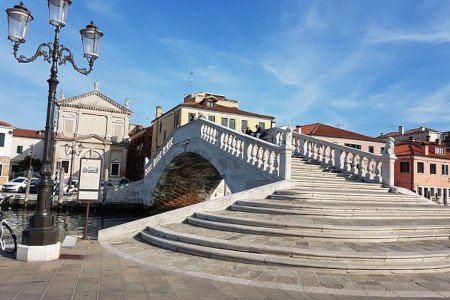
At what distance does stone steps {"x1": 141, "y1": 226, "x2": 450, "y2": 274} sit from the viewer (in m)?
5.66

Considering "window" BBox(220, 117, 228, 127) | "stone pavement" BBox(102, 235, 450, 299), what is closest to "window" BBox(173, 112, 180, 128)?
"window" BBox(220, 117, 228, 127)

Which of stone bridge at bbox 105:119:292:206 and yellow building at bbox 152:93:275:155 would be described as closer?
stone bridge at bbox 105:119:292:206

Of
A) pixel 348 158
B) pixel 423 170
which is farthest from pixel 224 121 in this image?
pixel 348 158

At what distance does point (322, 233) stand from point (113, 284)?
3.80 m

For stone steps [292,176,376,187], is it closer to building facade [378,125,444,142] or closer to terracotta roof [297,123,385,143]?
terracotta roof [297,123,385,143]

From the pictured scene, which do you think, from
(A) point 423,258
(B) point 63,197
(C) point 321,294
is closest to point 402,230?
(A) point 423,258

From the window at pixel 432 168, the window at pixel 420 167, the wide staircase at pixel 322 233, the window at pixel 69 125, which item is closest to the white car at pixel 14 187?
the window at pixel 69 125

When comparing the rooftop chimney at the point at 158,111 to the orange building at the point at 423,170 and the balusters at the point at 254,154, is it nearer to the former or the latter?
the orange building at the point at 423,170

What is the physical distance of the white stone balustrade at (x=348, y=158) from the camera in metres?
12.2

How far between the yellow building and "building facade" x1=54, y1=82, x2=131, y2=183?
6.40m

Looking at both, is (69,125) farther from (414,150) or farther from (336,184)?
(336,184)

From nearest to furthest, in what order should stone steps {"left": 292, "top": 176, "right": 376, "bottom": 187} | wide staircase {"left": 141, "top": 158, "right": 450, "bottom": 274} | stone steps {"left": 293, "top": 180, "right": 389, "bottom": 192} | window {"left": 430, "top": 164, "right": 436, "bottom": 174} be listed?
wide staircase {"left": 141, "top": 158, "right": 450, "bottom": 274} < stone steps {"left": 293, "top": 180, "right": 389, "bottom": 192} < stone steps {"left": 292, "top": 176, "right": 376, "bottom": 187} < window {"left": 430, "top": 164, "right": 436, "bottom": 174}

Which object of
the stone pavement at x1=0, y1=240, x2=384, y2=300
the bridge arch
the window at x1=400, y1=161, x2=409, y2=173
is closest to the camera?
the stone pavement at x1=0, y1=240, x2=384, y2=300

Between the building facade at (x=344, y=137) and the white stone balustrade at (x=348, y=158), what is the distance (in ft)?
89.0
